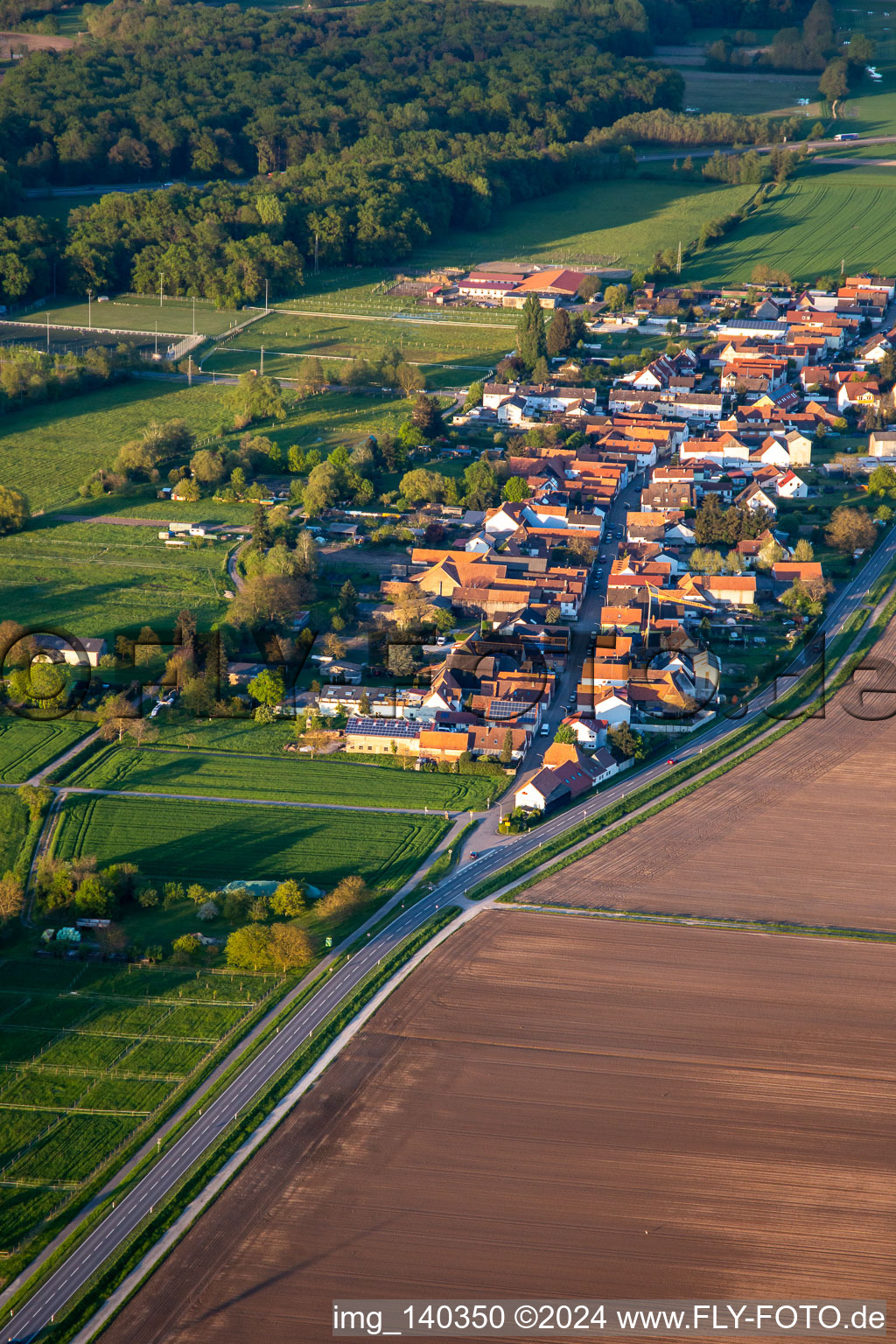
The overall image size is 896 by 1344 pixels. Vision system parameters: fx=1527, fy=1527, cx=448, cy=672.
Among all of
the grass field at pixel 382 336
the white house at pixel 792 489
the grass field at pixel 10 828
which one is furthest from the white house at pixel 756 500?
the grass field at pixel 10 828

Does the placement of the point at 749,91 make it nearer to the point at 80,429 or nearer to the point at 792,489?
the point at 792,489

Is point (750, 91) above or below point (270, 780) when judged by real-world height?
above

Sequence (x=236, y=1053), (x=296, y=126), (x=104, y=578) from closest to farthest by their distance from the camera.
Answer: (x=236, y=1053)
(x=104, y=578)
(x=296, y=126)

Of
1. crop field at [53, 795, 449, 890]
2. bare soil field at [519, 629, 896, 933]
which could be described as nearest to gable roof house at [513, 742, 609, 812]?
bare soil field at [519, 629, 896, 933]

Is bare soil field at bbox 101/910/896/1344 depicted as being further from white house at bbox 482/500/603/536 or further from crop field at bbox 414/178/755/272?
crop field at bbox 414/178/755/272

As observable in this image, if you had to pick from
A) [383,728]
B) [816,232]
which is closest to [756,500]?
[383,728]

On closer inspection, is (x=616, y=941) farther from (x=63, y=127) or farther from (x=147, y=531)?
(x=63, y=127)

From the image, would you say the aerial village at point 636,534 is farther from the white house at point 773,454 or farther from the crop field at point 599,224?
the crop field at point 599,224
